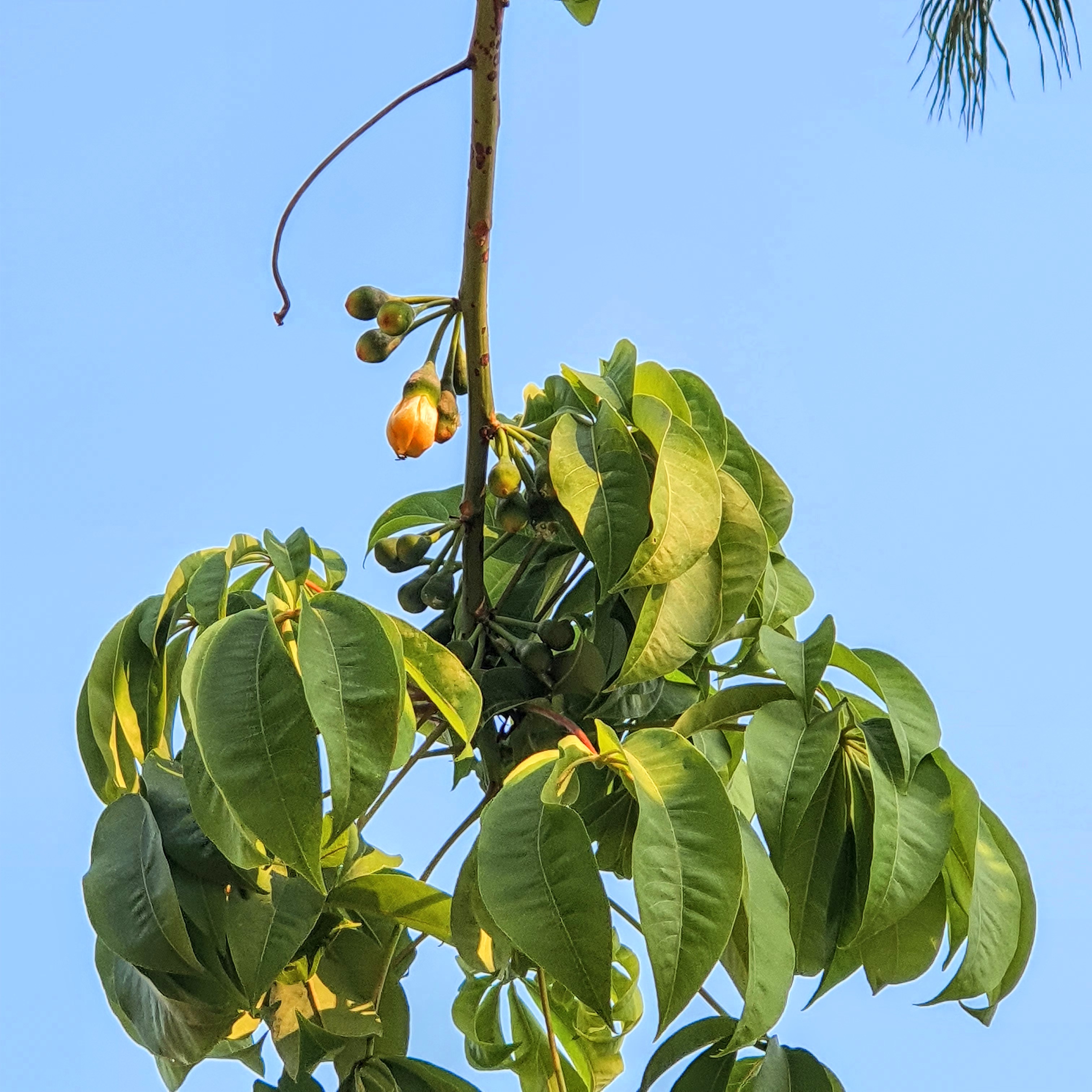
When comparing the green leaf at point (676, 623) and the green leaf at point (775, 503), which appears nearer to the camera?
the green leaf at point (676, 623)

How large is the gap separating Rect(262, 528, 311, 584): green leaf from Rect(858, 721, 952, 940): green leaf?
326 millimetres

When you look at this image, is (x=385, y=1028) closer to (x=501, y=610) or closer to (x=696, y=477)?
(x=501, y=610)

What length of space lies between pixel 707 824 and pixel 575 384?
1.00 ft

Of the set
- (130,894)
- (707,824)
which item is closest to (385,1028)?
(130,894)

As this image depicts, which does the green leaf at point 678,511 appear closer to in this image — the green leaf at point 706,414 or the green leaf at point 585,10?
the green leaf at point 706,414

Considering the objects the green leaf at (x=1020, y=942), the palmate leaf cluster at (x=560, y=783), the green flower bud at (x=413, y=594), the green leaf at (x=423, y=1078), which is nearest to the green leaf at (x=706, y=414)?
the palmate leaf cluster at (x=560, y=783)

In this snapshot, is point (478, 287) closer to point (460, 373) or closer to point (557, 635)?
point (460, 373)

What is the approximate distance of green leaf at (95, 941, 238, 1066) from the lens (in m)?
0.80

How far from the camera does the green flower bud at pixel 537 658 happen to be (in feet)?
2.67

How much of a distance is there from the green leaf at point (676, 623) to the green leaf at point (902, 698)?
0.09m

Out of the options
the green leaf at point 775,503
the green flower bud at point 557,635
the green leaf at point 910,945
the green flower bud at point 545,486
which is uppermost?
the green leaf at point 775,503

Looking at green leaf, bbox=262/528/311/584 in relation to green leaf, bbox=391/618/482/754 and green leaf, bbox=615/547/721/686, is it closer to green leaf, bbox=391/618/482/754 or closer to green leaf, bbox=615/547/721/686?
green leaf, bbox=391/618/482/754

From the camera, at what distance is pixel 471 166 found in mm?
777

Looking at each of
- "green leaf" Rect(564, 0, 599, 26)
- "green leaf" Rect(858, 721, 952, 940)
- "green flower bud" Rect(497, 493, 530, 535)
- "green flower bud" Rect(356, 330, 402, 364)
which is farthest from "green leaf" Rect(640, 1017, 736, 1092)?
"green leaf" Rect(564, 0, 599, 26)
